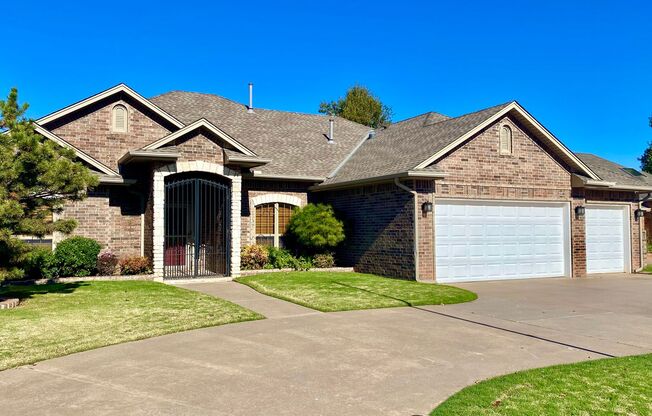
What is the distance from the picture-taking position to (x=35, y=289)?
13.1 meters

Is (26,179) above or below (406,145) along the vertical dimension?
below

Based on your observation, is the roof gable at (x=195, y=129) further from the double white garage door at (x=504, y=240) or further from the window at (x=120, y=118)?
the double white garage door at (x=504, y=240)

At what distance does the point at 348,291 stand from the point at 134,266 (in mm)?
6625

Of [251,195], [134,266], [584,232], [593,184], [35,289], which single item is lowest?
[35,289]

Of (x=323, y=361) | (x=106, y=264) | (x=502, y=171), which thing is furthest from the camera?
(x=502, y=171)

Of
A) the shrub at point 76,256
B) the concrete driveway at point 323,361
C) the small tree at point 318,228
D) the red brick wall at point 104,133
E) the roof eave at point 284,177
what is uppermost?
the red brick wall at point 104,133

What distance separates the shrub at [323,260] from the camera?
58.5 feet

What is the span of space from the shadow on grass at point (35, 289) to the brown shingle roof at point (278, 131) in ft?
23.9

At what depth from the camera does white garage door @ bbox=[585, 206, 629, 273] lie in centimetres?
1906

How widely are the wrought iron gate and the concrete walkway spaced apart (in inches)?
55.1

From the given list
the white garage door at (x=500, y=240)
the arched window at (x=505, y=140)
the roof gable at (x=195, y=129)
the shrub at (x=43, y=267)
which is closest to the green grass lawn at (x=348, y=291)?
the white garage door at (x=500, y=240)

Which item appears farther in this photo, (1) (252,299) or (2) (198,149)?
(2) (198,149)

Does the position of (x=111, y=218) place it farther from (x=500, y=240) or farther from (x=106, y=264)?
(x=500, y=240)

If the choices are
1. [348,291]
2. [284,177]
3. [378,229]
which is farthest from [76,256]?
[378,229]
